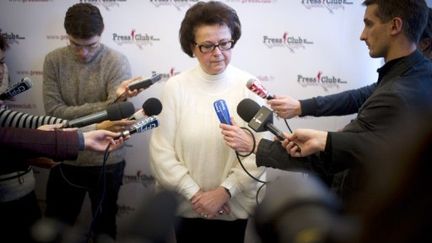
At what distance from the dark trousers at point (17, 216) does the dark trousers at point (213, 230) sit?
707 mm

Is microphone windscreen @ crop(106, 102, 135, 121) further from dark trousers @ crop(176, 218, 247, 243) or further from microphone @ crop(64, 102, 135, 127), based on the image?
dark trousers @ crop(176, 218, 247, 243)

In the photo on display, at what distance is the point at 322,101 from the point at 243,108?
573 mm

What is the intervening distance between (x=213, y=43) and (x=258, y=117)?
0.42 m

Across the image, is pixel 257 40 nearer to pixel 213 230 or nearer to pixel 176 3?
pixel 176 3

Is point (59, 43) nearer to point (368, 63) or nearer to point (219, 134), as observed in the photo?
point (219, 134)

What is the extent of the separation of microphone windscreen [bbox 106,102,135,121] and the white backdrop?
2.87 feet

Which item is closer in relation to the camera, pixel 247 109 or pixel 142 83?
pixel 247 109

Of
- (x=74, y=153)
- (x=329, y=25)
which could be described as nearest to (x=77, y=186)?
(x=74, y=153)

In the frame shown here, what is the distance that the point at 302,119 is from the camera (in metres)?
2.29

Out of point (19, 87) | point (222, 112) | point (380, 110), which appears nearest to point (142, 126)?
point (222, 112)

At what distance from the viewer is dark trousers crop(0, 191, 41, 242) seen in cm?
166

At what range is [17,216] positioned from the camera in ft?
5.84

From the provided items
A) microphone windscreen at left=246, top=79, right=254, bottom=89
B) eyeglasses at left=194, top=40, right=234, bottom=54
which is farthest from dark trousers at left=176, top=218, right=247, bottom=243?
eyeglasses at left=194, top=40, right=234, bottom=54

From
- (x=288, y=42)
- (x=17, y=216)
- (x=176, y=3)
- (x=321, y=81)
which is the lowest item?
(x=17, y=216)
